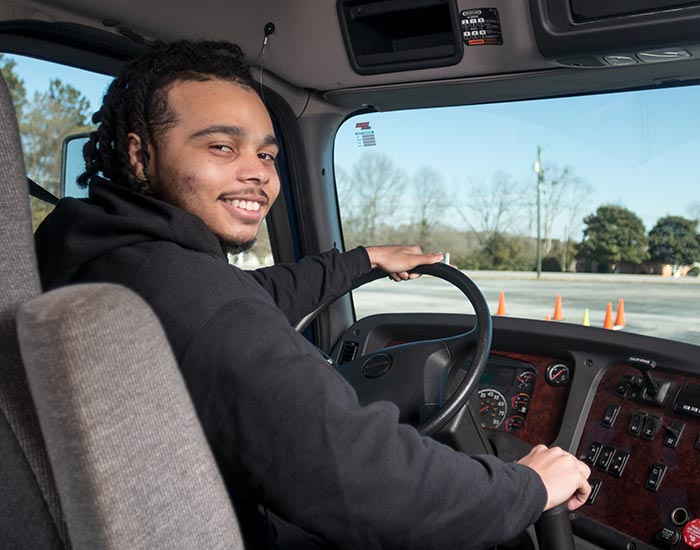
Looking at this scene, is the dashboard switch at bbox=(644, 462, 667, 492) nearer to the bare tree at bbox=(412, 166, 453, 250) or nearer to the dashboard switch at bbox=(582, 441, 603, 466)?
the dashboard switch at bbox=(582, 441, 603, 466)

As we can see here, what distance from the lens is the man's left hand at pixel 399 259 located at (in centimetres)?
224

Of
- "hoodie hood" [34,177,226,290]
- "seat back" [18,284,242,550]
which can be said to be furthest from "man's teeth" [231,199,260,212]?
"seat back" [18,284,242,550]

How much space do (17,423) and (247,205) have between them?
0.93m

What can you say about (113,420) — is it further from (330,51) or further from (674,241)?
(674,241)

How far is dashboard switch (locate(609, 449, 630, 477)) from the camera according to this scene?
2260 millimetres

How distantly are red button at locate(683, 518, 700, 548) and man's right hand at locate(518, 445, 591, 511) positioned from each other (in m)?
0.74

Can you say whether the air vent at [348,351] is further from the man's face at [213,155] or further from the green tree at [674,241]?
the man's face at [213,155]

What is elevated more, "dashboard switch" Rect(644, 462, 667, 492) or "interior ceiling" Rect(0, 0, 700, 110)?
"interior ceiling" Rect(0, 0, 700, 110)

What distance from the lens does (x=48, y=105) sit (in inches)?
111

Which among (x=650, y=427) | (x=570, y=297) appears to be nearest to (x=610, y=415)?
(x=650, y=427)

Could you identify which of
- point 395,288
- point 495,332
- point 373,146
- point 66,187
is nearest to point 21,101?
point 66,187

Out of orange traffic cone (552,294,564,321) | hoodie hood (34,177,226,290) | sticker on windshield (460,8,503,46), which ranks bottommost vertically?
orange traffic cone (552,294,564,321)

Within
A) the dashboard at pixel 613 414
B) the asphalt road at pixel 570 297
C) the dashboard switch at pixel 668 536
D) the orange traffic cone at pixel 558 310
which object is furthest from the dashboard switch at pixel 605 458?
the orange traffic cone at pixel 558 310

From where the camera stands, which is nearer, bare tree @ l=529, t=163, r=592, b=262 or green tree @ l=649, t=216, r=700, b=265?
green tree @ l=649, t=216, r=700, b=265
